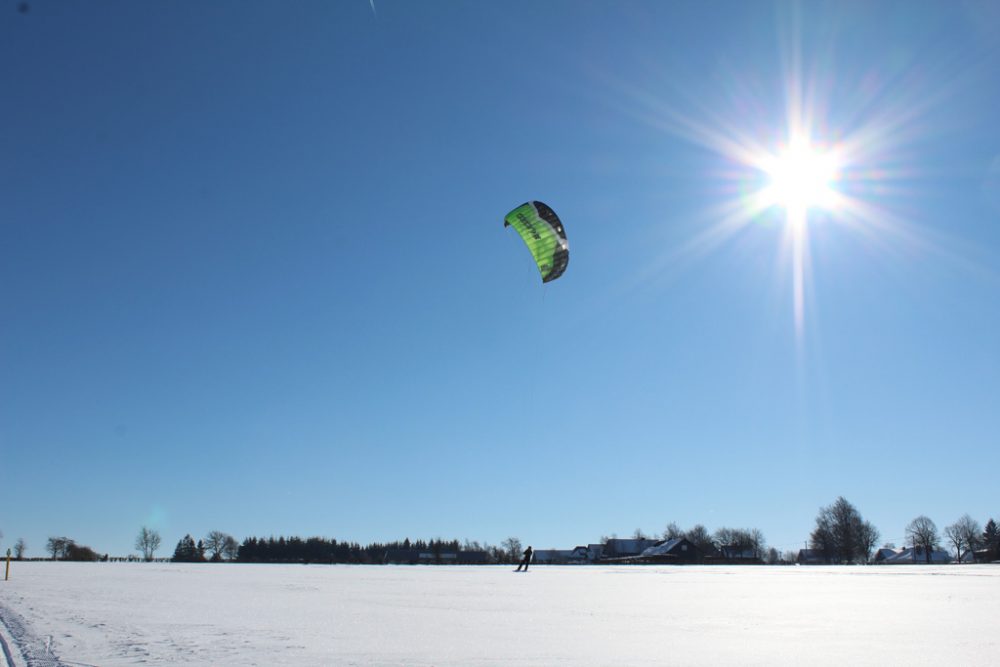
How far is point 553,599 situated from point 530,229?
10715 millimetres

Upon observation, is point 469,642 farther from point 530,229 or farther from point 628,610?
point 530,229

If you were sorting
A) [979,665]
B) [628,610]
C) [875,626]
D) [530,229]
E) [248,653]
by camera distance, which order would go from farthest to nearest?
[530,229] < [628,610] < [875,626] < [248,653] < [979,665]

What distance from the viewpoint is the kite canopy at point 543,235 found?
791 inches

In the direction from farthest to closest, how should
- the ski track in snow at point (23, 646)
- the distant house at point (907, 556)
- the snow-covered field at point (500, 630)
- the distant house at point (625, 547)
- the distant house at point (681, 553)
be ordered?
the distant house at point (907, 556)
the distant house at point (625, 547)
the distant house at point (681, 553)
the snow-covered field at point (500, 630)
the ski track in snow at point (23, 646)

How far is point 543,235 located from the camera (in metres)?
20.3

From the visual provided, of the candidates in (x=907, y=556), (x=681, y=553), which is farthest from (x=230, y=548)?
(x=907, y=556)

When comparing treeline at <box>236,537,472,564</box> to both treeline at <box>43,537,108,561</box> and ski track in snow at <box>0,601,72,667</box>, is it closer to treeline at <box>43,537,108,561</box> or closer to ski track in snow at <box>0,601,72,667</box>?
treeline at <box>43,537,108,561</box>

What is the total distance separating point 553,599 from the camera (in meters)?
15.2

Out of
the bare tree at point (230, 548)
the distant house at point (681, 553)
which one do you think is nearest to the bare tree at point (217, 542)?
the bare tree at point (230, 548)

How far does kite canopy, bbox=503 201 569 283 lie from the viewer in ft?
65.9

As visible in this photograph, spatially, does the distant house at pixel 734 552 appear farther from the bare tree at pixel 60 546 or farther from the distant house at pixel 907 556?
the bare tree at pixel 60 546

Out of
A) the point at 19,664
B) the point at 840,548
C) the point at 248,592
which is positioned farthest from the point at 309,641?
the point at 840,548

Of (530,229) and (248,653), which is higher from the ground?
(530,229)

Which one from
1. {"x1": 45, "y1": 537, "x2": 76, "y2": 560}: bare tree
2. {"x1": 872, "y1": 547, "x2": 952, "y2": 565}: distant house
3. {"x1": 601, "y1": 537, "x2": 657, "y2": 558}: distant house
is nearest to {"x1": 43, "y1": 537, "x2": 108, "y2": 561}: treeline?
{"x1": 45, "y1": 537, "x2": 76, "y2": 560}: bare tree
